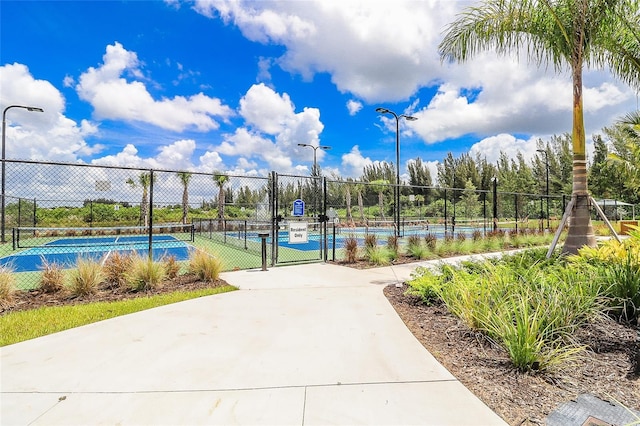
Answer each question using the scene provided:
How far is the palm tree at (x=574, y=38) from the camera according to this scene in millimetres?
7320

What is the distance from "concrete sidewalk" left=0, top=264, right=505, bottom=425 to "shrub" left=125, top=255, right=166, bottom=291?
1.55 meters

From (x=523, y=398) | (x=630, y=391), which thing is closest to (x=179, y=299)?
(x=523, y=398)

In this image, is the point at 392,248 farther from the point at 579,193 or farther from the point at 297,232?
the point at 579,193

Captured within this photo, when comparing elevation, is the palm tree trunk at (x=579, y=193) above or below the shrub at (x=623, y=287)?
above

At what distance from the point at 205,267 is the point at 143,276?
114 centimetres

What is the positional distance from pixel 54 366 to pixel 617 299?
6.12 m

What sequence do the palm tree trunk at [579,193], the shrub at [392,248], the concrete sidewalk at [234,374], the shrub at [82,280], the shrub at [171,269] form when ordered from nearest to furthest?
the concrete sidewalk at [234,374] < the shrub at [82,280] < the shrub at [171,269] < the palm tree trunk at [579,193] < the shrub at [392,248]

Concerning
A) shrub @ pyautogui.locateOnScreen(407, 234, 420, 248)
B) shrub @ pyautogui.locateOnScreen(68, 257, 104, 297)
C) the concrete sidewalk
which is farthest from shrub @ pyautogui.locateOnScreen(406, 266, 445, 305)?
shrub @ pyautogui.locateOnScreen(407, 234, 420, 248)

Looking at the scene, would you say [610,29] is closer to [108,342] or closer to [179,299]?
[179,299]

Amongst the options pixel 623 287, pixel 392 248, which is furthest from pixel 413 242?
pixel 623 287

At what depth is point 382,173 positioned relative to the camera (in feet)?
177

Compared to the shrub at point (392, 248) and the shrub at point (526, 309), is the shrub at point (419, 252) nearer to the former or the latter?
the shrub at point (392, 248)

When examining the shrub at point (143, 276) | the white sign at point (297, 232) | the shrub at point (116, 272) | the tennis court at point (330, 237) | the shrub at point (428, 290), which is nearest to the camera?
the shrub at point (428, 290)

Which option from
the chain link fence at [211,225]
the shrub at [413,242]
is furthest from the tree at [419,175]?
the shrub at [413,242]
